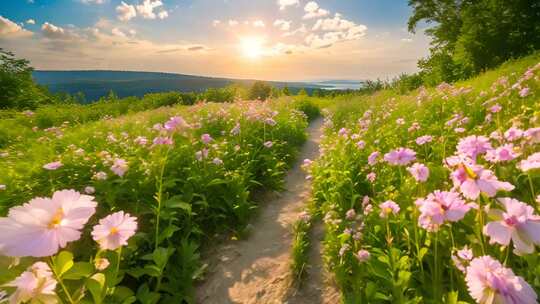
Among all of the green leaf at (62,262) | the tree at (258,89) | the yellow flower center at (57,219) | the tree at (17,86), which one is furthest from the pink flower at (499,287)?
the tree at (258,89)

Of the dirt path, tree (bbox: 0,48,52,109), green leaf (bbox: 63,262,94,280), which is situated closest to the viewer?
green leaf (bbox: 63,262,94,280)

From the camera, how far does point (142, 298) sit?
2.14 m

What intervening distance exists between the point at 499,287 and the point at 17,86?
2423cm

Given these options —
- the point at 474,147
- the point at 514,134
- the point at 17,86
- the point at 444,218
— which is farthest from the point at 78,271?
the point at 17,86

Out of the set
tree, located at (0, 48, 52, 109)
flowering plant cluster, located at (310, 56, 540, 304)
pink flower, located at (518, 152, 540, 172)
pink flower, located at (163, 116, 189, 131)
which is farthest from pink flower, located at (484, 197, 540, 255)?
tree, located at (0, 48, 52, 109)

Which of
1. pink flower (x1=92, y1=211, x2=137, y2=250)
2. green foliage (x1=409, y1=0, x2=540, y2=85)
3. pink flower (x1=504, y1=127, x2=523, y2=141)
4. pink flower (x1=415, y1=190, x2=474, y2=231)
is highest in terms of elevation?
green foliage (x1=409, y1=0, x2=540, y2=85)

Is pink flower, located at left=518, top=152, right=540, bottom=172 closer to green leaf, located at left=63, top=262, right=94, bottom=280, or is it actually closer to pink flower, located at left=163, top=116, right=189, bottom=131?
green leaf, located at left=63, top=262, right=94, bottom=280

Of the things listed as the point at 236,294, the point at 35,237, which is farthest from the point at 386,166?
the point at 35,237

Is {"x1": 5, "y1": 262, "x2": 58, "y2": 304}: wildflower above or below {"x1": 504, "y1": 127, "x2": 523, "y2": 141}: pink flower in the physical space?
below

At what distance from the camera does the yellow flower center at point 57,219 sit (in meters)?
0.99

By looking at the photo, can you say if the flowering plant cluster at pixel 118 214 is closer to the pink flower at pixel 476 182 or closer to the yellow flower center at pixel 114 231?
the yellow flower center at pixel 114 231

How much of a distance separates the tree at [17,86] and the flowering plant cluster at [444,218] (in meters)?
20.5

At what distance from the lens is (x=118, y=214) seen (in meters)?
1.34

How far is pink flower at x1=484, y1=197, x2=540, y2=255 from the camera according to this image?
1.03m
